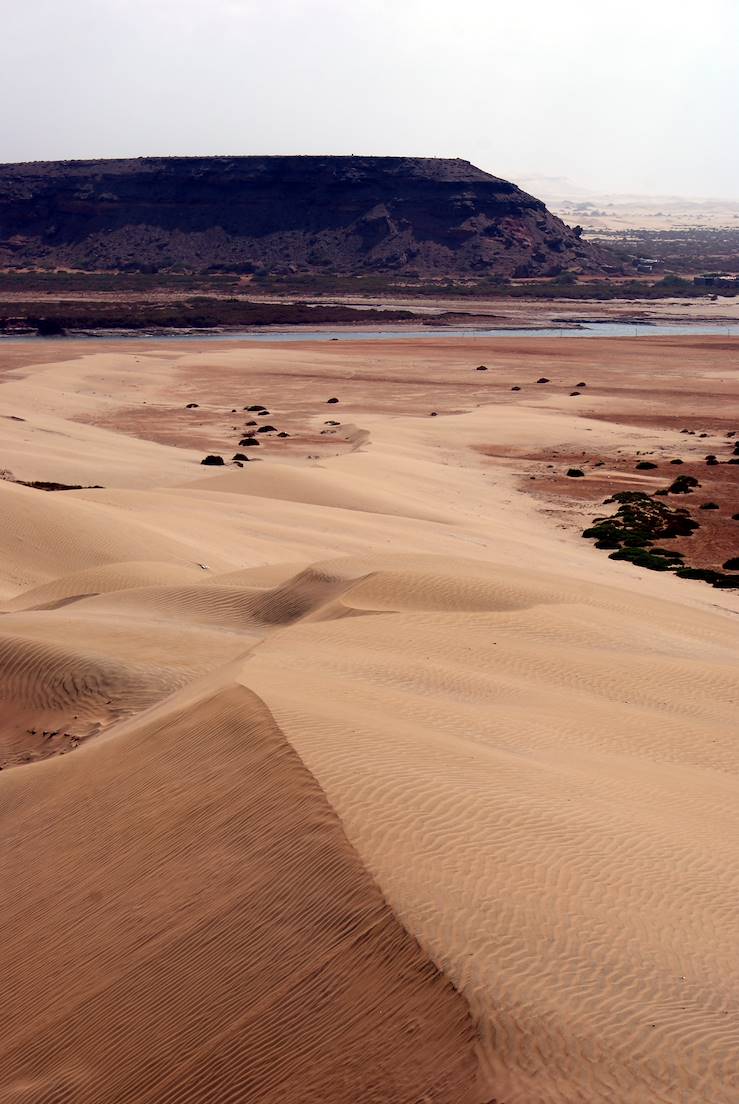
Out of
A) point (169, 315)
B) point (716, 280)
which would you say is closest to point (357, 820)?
point (169, 315)

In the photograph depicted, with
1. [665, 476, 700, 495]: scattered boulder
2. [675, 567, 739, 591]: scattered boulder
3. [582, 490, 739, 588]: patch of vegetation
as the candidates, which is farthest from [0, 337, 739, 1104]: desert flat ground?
[665, 476, 700, 495]: scattered boulder

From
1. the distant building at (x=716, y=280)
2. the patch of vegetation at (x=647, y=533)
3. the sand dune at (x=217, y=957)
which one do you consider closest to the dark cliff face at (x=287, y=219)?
the distant building at (x=716, y=280)

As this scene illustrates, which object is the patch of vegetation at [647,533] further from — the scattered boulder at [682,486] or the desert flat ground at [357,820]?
the desert flat ground at [357,820]

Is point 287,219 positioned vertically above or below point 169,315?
above

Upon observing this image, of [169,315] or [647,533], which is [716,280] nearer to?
[169,315]

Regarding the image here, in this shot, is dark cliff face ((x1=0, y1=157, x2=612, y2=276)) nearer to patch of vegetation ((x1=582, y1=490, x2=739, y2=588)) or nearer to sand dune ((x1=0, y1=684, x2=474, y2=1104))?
patch of vegetation ((x1=582, y1=490, x2=739, y2=588))

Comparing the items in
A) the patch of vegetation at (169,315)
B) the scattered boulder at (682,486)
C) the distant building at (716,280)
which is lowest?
the scattered boulder at (682,486)
